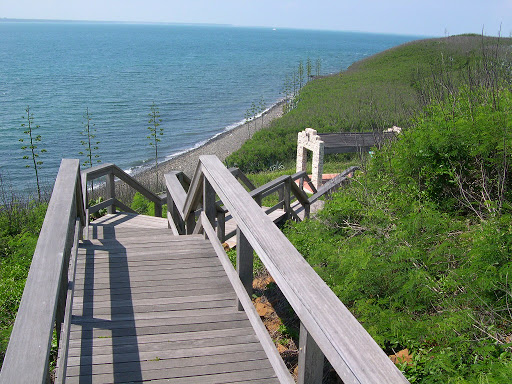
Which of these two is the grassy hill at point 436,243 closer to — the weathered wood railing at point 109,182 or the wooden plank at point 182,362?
the wooden plank at point 182,362

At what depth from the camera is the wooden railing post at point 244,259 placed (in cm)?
338

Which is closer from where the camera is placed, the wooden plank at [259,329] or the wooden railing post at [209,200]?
the wooden plank at [259,329]

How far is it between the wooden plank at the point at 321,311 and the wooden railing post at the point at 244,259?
311 millimetres

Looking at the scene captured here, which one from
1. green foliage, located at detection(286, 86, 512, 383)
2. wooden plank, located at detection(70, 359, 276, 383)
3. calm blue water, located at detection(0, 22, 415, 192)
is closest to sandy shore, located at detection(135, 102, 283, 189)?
calm blue water, located at detection(0, 22, 415, 192)

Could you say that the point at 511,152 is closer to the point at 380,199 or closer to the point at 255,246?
the point at 380,199

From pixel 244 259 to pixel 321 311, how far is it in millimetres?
1542

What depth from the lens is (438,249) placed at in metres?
4.06

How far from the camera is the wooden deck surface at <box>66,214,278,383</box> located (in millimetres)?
2951

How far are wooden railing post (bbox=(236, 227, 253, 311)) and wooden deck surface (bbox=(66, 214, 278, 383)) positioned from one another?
0.98 ft

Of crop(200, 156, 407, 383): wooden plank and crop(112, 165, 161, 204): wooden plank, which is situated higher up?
crop(200, 156, 407, 383): wooden plank

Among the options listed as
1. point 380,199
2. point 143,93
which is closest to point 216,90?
point 143,93

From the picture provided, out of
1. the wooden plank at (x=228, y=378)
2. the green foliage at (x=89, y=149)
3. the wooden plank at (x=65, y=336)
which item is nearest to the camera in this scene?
the wooden plank at (x=65, y=336)

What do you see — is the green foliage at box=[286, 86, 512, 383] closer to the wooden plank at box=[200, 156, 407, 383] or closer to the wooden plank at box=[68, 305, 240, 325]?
the wooden plank at box=[68, 305, 240, 325]

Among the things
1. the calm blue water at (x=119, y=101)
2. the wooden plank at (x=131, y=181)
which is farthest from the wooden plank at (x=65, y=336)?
the calm blue water at (x=119, y=101)
